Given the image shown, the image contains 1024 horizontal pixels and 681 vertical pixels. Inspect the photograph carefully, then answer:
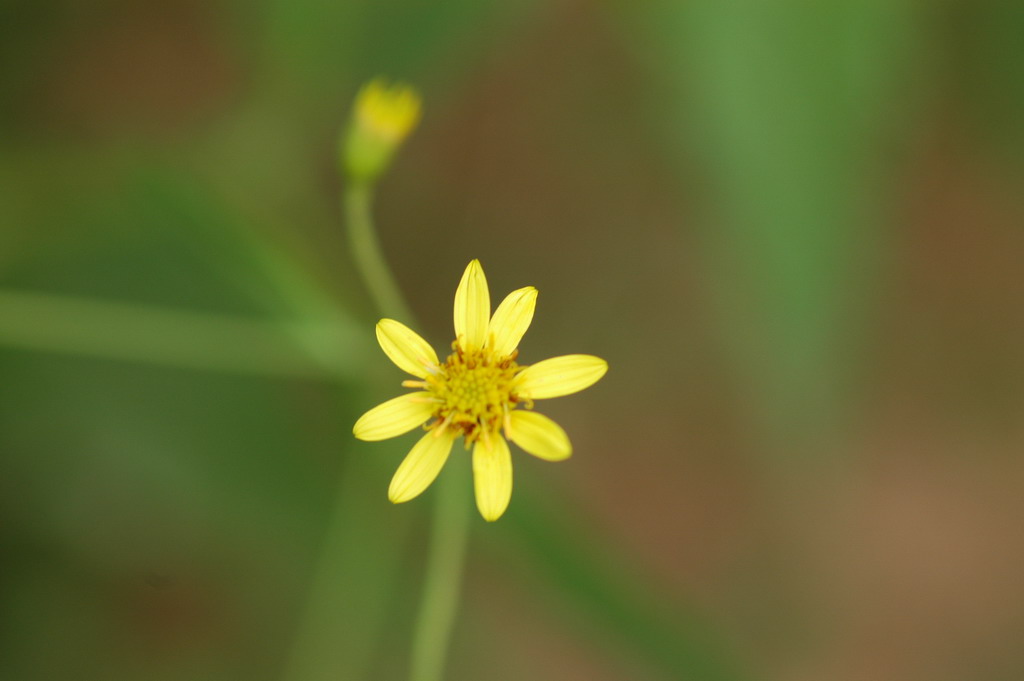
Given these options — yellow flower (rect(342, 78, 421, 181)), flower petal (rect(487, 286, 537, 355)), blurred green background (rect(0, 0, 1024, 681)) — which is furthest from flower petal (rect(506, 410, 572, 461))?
yellow flower (rect(342, 78, 421, 181))

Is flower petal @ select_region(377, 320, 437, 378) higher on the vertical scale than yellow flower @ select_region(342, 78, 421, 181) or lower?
lower

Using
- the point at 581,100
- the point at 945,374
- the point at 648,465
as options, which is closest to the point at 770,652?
the point at 648,465

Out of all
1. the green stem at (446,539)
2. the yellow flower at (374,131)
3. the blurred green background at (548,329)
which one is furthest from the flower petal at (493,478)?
the yellow flower at (374,131)

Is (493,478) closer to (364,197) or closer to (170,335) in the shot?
(364,197)

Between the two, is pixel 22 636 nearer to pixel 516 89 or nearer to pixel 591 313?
pixel 591 313

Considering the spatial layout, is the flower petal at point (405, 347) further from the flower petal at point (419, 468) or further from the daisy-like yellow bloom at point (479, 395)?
the flower petal at point (419, 468)

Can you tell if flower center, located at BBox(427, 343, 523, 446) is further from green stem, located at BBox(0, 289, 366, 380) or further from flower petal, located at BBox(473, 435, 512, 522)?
green stem, located at BBox(0, 289, 366, 380)
